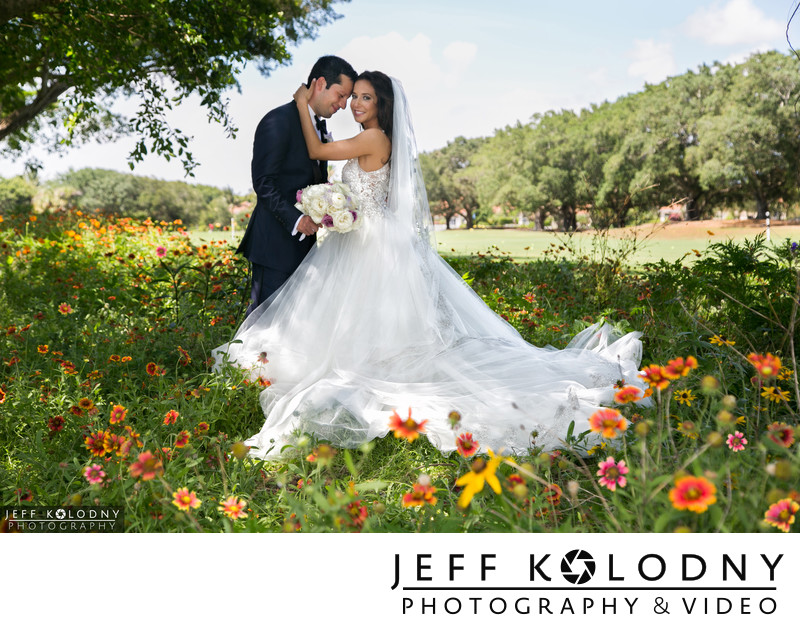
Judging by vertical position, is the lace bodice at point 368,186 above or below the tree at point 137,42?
below

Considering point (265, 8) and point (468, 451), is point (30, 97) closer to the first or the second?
point (265, 8)

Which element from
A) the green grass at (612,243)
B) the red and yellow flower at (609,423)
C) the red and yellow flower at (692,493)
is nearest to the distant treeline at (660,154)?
the green grass at (612,243)

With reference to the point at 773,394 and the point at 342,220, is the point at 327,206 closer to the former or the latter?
the point at 342,220

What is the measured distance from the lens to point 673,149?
29.8m

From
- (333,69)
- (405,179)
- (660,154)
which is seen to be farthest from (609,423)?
(660,154)

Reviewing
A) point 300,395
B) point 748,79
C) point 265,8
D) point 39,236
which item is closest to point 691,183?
point 748,79

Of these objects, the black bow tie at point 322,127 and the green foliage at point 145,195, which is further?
the green foliage at point 145,195

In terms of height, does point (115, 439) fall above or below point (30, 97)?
below

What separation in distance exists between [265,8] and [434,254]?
22.9 feet

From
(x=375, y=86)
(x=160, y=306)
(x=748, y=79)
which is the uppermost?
(x=748, y=79)

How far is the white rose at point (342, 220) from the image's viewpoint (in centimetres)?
368

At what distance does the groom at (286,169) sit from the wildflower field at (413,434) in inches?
31.4

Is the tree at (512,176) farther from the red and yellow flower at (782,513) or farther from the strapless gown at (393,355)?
the red and yellow flower at (782,513)
